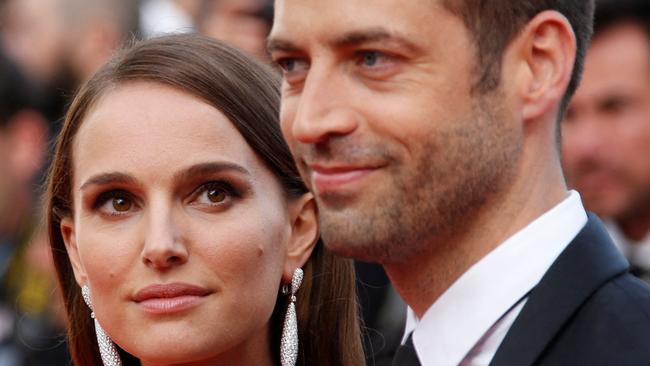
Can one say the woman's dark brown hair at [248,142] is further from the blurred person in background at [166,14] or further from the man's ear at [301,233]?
the blurred person in background at [166,14]

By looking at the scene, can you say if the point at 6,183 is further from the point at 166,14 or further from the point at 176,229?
the point at 176,229

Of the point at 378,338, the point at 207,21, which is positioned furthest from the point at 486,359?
the point at 207,21

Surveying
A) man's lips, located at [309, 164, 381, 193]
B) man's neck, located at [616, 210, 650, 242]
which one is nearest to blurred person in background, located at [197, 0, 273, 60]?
man's neck, located at [616, 210, 650, 242]

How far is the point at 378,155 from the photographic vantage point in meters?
3.16

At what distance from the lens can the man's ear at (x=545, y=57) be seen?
3.19 meters

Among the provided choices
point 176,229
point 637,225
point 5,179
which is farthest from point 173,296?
point 5,179

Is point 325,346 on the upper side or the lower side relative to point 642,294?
lower

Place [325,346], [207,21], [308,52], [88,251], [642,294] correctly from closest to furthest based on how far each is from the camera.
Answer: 1. [642,294]
2. [308,52]
3. [88,251]
4. [325,346]
5. [207,21]

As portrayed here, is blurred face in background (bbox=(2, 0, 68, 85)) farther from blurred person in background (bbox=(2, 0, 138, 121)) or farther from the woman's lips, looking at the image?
the woman's lips

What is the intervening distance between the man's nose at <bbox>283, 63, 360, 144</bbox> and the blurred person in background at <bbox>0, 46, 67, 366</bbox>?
3.26 meters

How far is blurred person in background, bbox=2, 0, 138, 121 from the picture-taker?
8.07 m

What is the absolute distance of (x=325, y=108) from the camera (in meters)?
3.19

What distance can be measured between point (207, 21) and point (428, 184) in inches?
169

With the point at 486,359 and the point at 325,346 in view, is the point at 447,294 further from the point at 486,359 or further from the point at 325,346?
the point at 325,346
